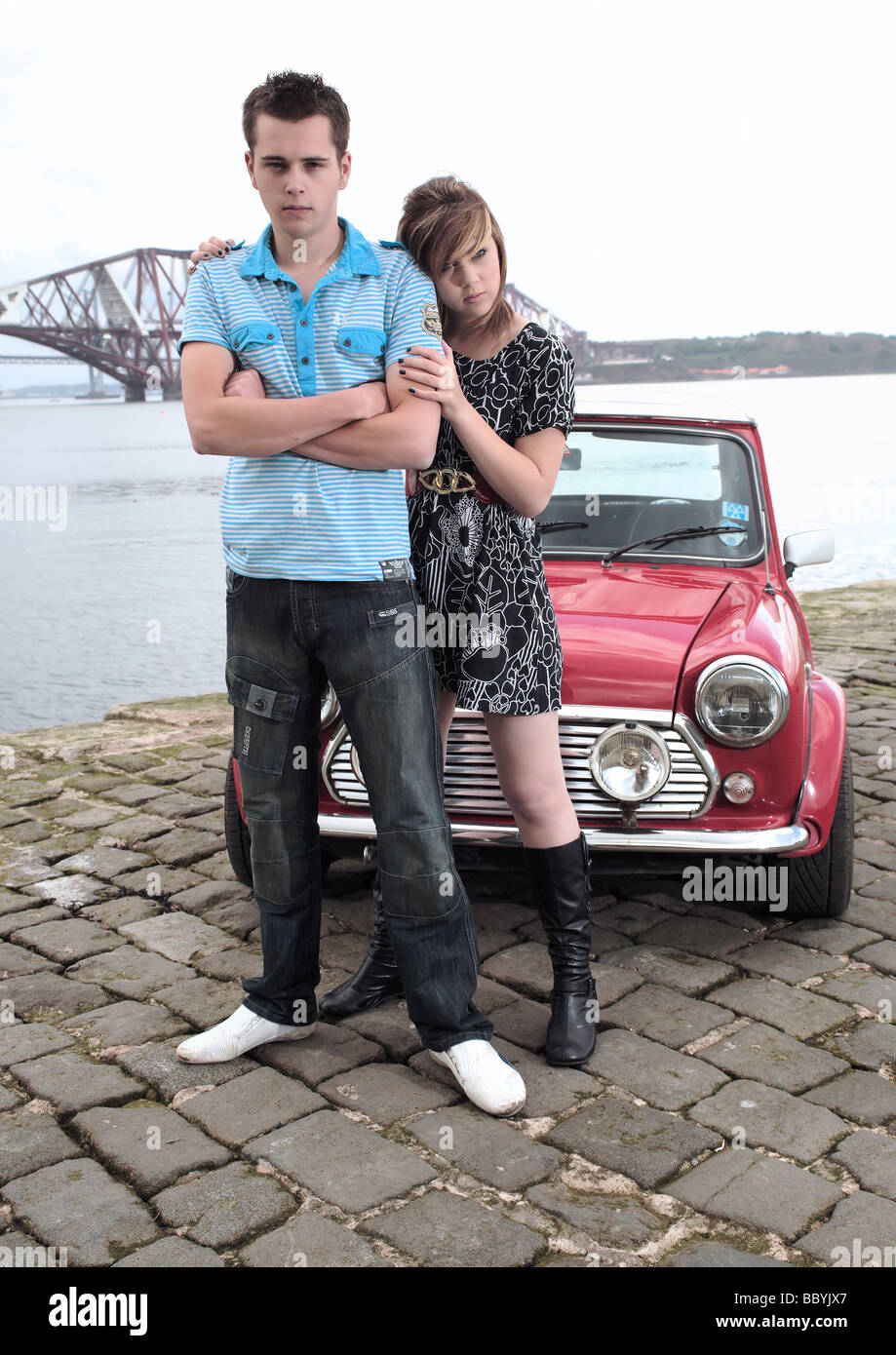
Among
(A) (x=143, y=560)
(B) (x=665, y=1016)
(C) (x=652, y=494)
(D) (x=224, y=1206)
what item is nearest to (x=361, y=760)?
(D) (x=224, y=1206)

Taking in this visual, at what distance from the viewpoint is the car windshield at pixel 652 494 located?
4020 millimetres

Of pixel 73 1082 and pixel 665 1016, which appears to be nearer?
pixel 73 1082

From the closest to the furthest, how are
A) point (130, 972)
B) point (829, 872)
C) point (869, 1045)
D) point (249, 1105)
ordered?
point (249, 1105) < point (869, 1045) < point (130, 972) < point (829, 872)

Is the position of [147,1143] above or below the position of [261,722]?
below

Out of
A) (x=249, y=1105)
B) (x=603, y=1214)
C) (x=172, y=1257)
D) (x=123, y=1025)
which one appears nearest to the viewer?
(x=172, y=1257)

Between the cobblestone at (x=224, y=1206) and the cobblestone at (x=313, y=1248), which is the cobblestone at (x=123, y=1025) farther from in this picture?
the cobblestone at (x=313, y=1248)

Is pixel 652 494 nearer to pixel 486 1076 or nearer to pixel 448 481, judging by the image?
pixel 448 481

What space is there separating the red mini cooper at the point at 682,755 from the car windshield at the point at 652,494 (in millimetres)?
231

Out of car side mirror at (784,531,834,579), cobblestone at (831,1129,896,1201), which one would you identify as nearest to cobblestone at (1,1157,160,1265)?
cobblestone at (831,1129,896,1201)

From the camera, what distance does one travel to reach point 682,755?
10.6ft

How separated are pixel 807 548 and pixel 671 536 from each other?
52 centimetres

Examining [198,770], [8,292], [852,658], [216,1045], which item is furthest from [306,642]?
[8,292]

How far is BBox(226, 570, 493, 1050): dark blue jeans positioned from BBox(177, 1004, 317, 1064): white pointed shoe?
184 millimetres

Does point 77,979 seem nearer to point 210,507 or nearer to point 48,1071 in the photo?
point 48,1071
